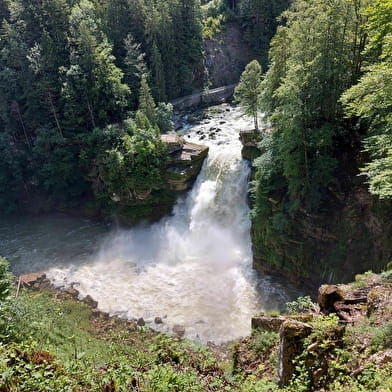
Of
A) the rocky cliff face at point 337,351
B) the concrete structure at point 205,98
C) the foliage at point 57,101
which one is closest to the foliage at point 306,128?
the rocky cliff face at point 337,351

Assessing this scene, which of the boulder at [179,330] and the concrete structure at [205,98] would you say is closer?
the boulder at [179,330]

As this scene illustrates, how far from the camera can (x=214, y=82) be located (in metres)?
45.0

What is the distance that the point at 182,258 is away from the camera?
24.8 m

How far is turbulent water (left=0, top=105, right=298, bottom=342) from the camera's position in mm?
20000

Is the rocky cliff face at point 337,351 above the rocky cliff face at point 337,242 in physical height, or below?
above

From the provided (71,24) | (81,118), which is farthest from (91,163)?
(71,24)

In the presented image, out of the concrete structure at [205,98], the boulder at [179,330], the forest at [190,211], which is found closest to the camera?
the forest at [190,211]

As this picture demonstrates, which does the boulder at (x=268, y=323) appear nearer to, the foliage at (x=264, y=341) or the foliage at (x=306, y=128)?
the foliage at (x=264, y=341)

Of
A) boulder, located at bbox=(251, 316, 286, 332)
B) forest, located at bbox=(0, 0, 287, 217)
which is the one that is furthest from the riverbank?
forest, located at bbox=(0, 0, 287, 217)

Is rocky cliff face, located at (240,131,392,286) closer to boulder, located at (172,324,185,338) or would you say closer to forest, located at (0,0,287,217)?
boulder, located at (172,324,185,338)

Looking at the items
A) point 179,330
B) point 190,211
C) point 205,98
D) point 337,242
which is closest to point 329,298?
point 337,242

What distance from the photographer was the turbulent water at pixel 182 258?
65.6 feet

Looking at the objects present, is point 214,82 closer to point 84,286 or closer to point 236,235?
point 236,235

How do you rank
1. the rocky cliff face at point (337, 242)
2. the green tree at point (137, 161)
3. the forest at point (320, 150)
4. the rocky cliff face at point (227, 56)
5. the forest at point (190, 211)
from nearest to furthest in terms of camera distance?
the forest at point (190, 211) < the forest at point (320, 150) < the rocky cliff face at point (337, 242) < the green tree at point (137, 161) < the rocky cliff face at point (227, 56)
